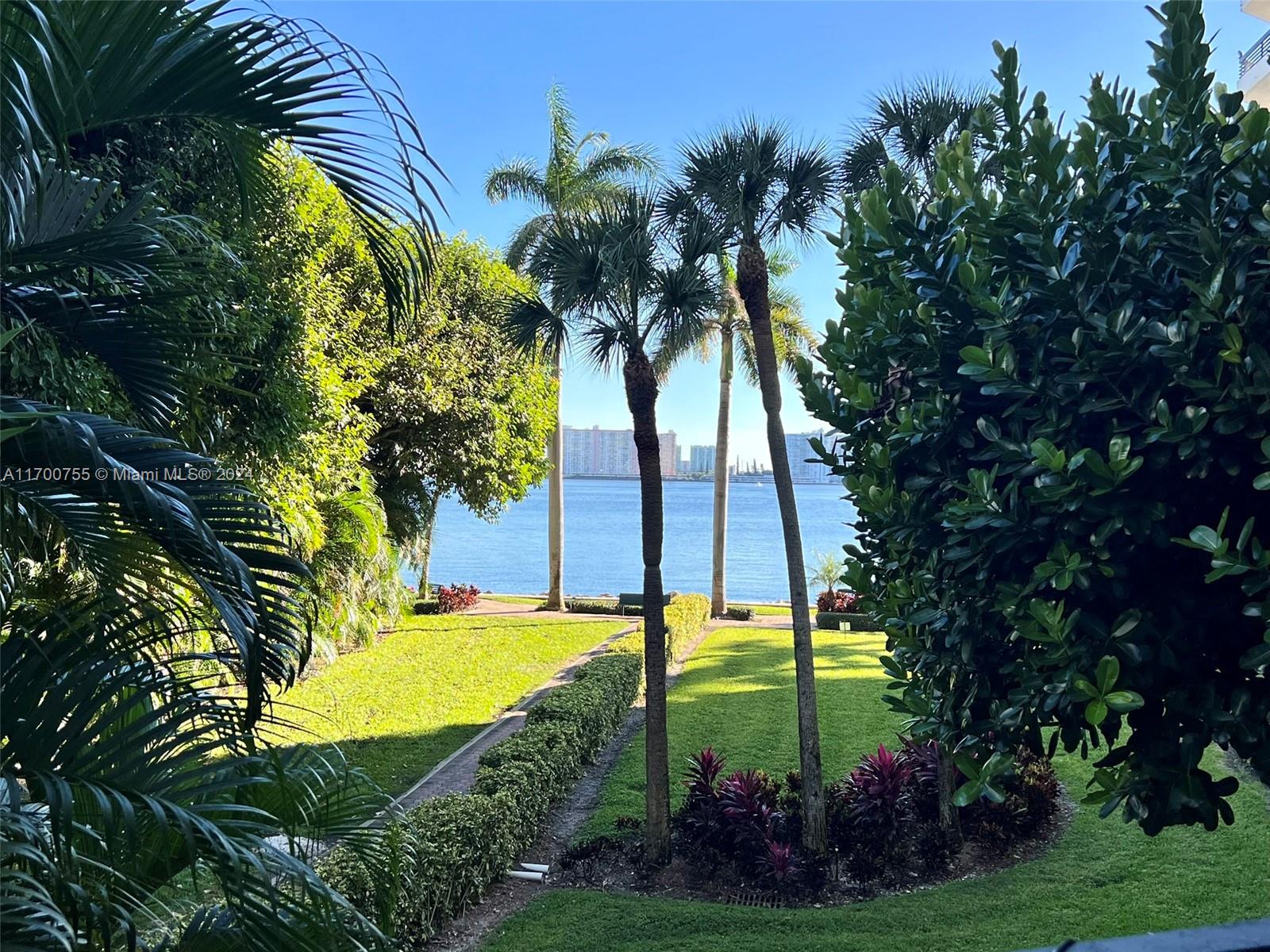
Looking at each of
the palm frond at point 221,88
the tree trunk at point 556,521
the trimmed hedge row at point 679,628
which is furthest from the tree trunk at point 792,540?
the tree trunk at point 556,521

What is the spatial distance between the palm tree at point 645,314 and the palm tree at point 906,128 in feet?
5.99

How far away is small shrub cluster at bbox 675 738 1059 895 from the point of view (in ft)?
23.9

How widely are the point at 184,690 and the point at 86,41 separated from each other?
180 centimetres

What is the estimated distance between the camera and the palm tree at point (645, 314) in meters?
7.39

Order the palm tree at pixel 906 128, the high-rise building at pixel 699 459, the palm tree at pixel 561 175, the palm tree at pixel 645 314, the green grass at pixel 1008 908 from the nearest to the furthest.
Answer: the green grass at pixel 1008 908 → the palm tree at pixel 645 314 → the palm tree at pixel 906 128 → the palm tree at pixel 561 175 → the high-rise building at pixel 699 459

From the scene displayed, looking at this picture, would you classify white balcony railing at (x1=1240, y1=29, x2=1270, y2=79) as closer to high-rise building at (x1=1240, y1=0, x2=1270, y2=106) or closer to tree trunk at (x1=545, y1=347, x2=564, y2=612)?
high-rise building at (x1=1240, y1=0, x2=1270, y2=106)

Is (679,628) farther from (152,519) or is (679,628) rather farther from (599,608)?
(152,519)

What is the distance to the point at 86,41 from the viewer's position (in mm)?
2266

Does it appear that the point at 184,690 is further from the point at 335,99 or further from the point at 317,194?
the point at 317,194

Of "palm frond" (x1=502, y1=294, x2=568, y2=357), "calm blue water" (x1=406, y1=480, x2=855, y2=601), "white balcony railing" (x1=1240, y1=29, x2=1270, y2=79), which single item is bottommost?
"calm blue water" (x1=406, y1=480, x2=855, y2=601)

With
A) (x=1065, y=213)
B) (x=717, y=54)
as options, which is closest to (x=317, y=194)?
(x=717, y=54)

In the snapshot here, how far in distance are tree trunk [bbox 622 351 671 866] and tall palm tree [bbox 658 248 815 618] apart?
11801mm

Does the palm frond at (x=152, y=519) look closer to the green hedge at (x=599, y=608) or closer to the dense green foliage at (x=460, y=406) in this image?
the dense green foliage at (x=460, y=406)

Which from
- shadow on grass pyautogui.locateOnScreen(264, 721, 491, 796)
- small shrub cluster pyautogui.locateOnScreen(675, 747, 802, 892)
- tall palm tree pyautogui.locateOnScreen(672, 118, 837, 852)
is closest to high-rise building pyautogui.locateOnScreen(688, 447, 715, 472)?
shadow on grass pyautogui.locateOnScreen(264, 721, 491, 796)
